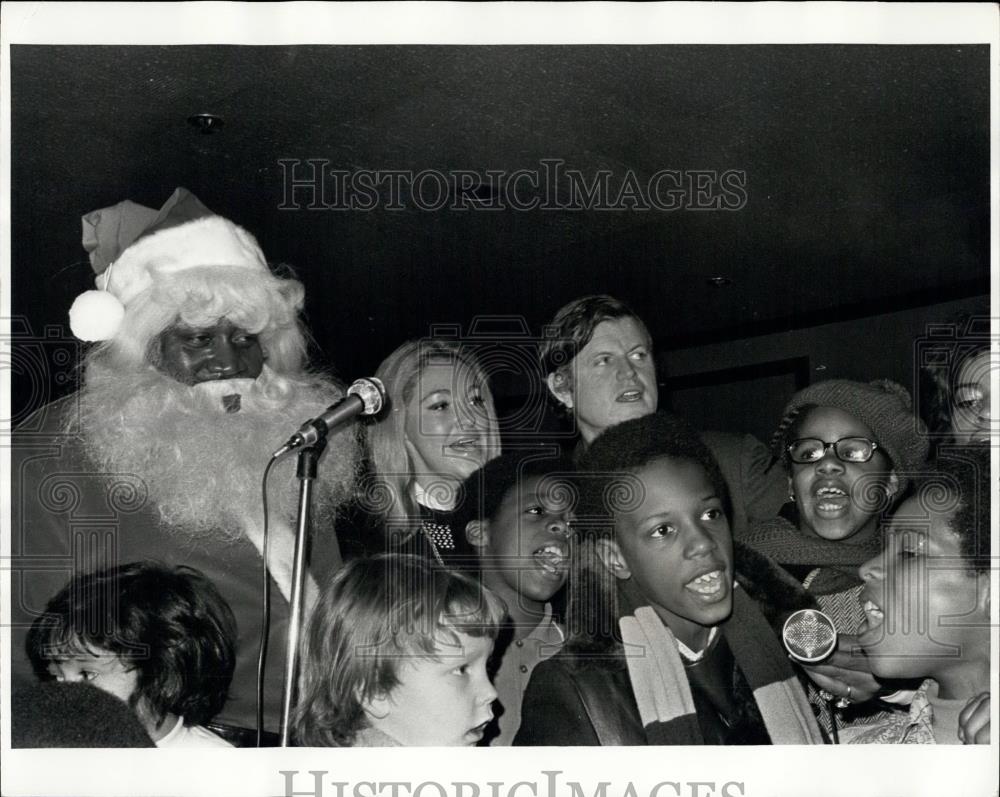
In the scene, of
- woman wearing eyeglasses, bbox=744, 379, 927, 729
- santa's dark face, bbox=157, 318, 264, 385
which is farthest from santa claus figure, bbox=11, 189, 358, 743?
woman wearing eyeglasses, bbox=744, 379, 927, 729

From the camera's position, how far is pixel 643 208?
330 cm

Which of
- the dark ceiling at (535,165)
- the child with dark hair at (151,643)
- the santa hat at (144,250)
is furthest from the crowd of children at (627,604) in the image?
the santa hat at (144,250)

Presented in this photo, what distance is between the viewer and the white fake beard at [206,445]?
3.20 metres

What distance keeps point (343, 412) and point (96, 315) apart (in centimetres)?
73

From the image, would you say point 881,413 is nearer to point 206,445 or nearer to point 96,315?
Answer: point 206,445

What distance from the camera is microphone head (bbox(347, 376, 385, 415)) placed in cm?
320

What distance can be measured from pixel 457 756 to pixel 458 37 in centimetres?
198

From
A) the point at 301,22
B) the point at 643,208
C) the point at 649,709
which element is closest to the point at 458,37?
the point at 301,22

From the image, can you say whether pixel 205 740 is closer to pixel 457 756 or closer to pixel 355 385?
pixel 457 756

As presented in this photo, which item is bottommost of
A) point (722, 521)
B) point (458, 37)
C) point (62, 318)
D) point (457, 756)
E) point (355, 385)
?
point (457, 756)

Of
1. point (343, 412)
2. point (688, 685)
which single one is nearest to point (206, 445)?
point (343, 412)

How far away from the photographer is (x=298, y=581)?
10.4ft

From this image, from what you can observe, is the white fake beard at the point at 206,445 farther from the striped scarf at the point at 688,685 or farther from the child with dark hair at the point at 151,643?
the striped scarf at the point at 688,685

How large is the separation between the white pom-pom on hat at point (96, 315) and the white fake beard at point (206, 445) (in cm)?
10
